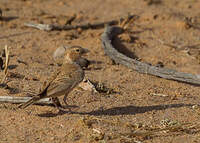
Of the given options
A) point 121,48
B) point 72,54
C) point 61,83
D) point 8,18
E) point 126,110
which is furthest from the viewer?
point 8,18

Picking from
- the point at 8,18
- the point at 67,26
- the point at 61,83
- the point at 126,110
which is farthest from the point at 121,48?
the point at 61,83

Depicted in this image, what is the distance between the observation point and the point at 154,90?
23.1ft

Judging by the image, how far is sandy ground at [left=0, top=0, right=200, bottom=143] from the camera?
5227 mm

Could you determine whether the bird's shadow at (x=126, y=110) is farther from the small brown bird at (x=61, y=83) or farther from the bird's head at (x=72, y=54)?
the bird's head at (x=72, y=54)

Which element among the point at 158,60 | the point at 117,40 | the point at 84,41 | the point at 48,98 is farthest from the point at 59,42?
the point at 48,98

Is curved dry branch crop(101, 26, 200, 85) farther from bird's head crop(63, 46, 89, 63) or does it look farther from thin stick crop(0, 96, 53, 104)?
thin stick crop(0, 96, 53, 104)

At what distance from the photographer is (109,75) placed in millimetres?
7770

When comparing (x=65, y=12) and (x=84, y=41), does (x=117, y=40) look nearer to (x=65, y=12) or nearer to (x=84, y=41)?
(x=84, y=41)

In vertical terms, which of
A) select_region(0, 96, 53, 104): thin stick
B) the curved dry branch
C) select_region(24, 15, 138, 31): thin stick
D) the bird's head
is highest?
select_region(24, 15, 138, 31): thin stick

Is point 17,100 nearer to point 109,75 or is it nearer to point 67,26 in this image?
point 109,75

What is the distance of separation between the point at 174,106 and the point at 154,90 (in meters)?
0.80

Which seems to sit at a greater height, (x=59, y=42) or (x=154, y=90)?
(x=59, y=42)

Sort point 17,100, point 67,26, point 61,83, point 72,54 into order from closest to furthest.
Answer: point 61,83, point 17,100, point 72,54, point 67,26

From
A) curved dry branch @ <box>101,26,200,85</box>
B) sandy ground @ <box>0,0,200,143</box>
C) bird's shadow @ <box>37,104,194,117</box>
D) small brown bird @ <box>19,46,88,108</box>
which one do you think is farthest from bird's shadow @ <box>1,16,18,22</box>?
bird's shadow @ <box>37,104,194,117</box>
